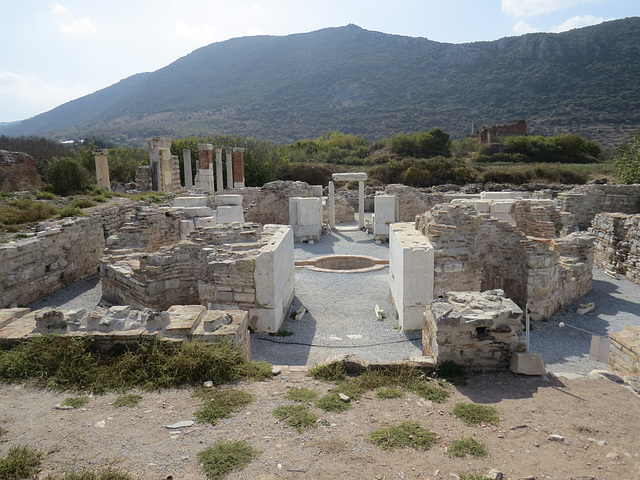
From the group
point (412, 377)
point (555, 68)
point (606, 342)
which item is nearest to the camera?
point (412, 377)

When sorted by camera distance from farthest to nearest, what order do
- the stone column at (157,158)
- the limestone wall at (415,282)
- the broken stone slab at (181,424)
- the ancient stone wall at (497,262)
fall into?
the stone column at (157,158) → the ancient stone wall at (497,262) → the limestone wall at (415,282) → the broken stone slab at (181,424)

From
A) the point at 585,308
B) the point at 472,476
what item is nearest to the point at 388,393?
the point at 472,476

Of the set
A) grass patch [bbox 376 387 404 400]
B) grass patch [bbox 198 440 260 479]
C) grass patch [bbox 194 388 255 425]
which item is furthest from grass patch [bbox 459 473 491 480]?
grass patch [bbox 194 388 255 425]

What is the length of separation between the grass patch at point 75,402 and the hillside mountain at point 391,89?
197ft

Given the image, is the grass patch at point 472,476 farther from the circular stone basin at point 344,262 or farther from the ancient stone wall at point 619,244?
the ancient stone wall at point 619,244

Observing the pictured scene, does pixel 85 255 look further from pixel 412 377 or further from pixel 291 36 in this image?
pixel 291 36

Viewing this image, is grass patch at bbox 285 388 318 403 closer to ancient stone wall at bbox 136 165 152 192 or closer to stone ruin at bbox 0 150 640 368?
stone ruin at bbox 0 150 640 368

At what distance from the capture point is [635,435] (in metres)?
3.35

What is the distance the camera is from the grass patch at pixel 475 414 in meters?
3.58

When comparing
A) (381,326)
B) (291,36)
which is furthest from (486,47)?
(381,326)

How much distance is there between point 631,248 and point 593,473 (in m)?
11.2

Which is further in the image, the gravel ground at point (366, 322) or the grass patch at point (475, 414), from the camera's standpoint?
the gravel ground at point (366, 322)

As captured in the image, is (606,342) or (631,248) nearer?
(606,342)

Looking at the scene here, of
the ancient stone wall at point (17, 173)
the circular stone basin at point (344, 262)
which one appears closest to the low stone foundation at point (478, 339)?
the circular stone basin at point (344, 262)
